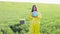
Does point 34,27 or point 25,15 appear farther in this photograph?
point 25,15

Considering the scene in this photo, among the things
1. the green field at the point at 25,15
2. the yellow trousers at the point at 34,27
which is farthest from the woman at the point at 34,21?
the green field at the point at 25,15

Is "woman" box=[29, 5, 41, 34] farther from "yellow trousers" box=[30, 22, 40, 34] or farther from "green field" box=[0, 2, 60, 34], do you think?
"green field" box=[0, 2, 60, 34]

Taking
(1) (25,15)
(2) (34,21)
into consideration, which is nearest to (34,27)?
(2) (34,21)

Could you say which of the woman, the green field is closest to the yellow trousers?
the woman

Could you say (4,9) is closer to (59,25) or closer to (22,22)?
(22,22)

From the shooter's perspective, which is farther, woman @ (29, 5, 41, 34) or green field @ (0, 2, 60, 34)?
green field @ (0, 2, 60, 34)

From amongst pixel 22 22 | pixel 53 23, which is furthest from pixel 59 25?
pixel 22 22

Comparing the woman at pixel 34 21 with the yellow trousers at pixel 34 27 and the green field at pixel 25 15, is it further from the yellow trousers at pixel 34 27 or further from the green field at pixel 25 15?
the green field at pixel 25 15

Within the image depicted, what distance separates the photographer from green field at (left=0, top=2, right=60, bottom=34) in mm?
3615

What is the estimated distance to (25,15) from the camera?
13.6 feet

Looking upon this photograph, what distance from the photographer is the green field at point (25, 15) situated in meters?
3.62

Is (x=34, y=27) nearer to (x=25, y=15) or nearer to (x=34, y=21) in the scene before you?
(x=34, y=21)

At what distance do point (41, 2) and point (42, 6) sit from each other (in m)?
0.11

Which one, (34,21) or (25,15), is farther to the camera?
(25,15)
